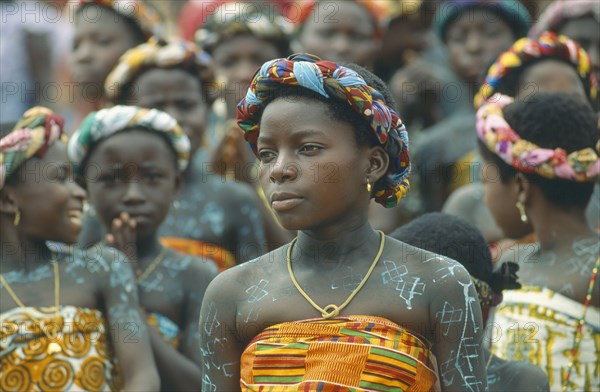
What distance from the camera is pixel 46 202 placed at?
5.21m

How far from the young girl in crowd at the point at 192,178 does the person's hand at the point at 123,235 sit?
2.64ft

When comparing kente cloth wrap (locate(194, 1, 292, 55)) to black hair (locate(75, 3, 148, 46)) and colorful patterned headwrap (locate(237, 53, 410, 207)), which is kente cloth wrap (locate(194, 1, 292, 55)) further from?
colorful patterned headwrap (locate(237, 53, 410, 207))

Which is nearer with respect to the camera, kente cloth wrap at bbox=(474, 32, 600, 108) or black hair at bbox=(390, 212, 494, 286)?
black hair at bbox=(390, 212, 494, 286)

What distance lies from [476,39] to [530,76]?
68.6 inches

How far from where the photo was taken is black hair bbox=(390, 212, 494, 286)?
4.57m

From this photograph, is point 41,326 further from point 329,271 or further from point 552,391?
point 552,391

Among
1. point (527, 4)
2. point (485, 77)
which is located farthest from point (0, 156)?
point (527, 4)

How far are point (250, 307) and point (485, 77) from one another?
3.53 m

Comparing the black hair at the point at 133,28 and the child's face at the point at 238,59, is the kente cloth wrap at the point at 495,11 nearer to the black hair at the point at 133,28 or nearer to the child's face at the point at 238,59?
the child's face at the point at 238,59

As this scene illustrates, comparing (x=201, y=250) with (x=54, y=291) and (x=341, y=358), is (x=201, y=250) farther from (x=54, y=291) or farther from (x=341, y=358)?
(x=341, y=358)

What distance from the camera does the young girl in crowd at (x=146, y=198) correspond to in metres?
5.75

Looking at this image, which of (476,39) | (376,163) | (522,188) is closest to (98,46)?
(476,39)

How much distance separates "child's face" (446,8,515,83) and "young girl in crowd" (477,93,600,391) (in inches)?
118

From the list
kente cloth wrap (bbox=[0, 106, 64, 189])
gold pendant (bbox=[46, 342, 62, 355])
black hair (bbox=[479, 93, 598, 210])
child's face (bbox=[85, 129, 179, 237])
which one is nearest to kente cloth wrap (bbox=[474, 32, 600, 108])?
black hair (bbox=[479, 93, 598, 210])
